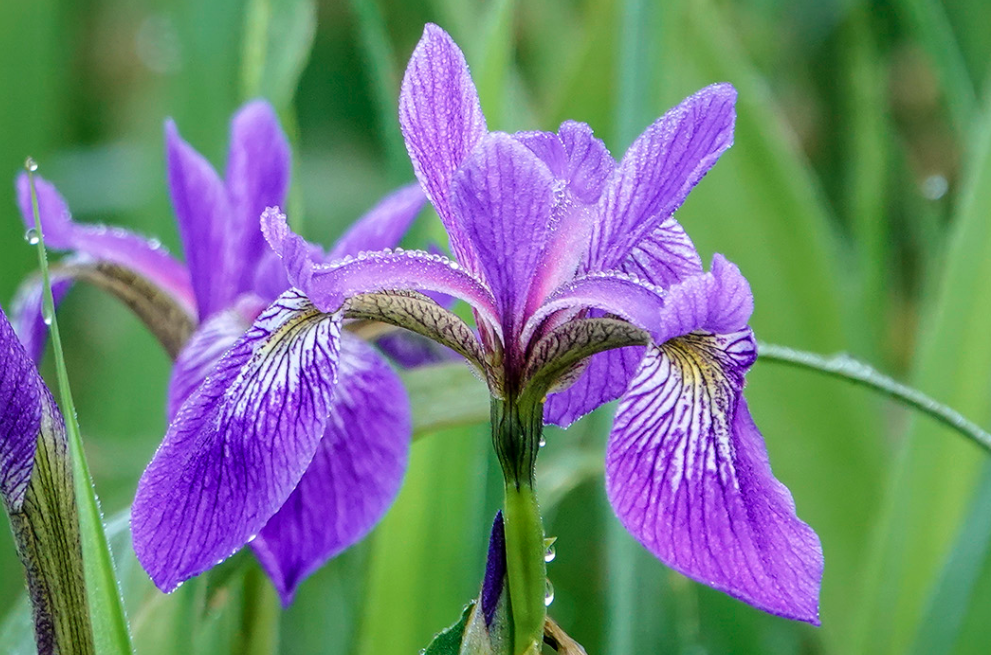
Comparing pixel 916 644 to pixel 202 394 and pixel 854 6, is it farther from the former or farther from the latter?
pixel 854 6

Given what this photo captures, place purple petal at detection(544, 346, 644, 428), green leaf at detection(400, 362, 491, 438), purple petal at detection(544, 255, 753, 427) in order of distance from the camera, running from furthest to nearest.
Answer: green leaf at detection(400, 362, 491, 438) < purple petal at detection(544, 346, 644, 428) < purple petal at detection(544, 255, 753, 427)

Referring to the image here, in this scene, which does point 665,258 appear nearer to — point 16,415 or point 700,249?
point 16,415

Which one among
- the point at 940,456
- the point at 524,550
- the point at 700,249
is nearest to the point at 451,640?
the point at 524,550

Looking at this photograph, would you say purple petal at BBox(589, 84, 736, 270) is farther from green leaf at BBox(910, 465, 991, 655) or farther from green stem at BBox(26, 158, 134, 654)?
green leaf at BBox(910, 465, 991, 655)

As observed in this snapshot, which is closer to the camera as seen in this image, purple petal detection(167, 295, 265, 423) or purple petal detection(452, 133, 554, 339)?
purple petal detection(452, 133, 554, 339)

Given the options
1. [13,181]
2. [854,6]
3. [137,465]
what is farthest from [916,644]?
[13,181]

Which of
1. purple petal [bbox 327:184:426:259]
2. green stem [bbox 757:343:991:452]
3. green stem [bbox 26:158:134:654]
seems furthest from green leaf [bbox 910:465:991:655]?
green stem [bbox 26:158:134:654]

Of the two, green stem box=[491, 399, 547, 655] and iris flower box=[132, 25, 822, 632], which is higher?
iris flower box=[132, 25, 822, 632]
